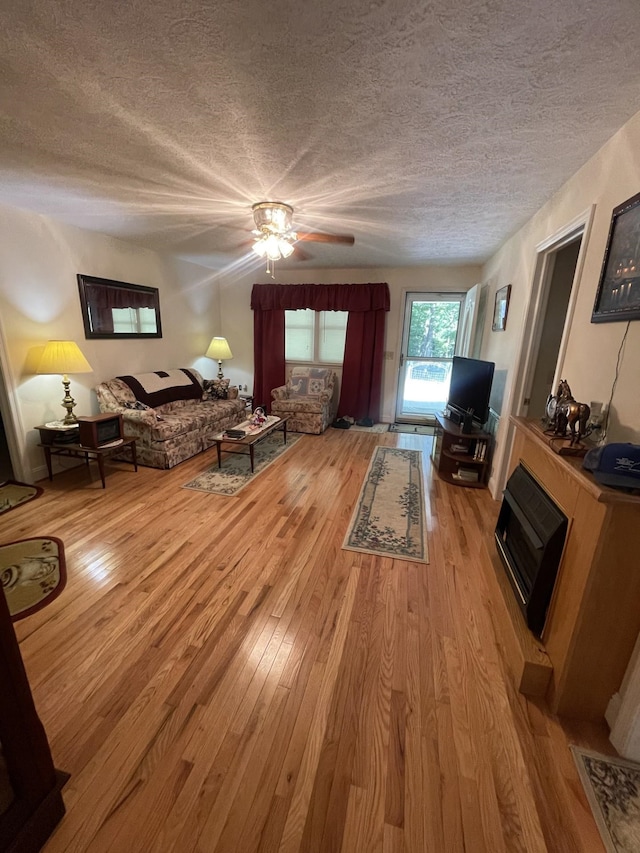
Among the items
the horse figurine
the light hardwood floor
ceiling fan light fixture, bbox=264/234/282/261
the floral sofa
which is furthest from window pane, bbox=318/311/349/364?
the horse figurine

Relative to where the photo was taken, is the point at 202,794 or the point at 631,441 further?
the point at 631,441

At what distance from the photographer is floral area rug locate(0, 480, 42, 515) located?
2.85 m

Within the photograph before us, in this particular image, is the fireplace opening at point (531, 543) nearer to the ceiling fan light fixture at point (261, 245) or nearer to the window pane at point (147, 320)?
the ceiling fan light fixture at point (261, 245)

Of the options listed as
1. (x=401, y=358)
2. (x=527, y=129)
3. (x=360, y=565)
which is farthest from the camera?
(x=401, y=358)

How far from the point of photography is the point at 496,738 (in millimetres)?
1284

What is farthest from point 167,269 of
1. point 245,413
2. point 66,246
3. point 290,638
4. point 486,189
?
point 290,638

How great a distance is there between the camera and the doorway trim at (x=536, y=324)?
6.83 feet

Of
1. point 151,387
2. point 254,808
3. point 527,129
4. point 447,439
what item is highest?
point 527,129

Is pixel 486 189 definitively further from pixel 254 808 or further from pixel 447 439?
pixel 254 808

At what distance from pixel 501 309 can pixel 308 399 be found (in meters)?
2.80

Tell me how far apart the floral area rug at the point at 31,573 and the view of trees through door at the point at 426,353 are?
4838mm

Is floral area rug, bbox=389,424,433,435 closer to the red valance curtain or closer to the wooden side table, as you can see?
the red valance curtain

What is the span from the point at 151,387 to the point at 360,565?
336cm

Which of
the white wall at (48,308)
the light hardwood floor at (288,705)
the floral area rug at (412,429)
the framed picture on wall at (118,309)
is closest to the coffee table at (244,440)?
the light hardwood floor at (288,705)
